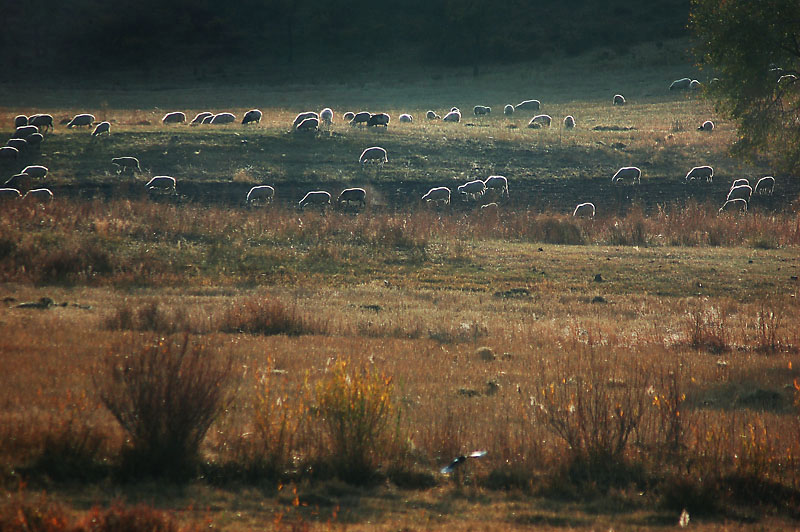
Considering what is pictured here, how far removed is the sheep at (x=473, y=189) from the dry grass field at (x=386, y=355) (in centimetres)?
136

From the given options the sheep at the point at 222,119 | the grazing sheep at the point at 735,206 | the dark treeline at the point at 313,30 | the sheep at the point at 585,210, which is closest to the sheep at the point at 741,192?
the grazing sheep at the point at 735,206

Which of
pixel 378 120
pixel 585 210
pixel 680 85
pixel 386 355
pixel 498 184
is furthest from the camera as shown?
pixel 680 85

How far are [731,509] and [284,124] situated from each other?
39255mm

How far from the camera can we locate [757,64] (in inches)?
690

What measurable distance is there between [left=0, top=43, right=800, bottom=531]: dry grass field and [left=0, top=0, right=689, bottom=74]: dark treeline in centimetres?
5186

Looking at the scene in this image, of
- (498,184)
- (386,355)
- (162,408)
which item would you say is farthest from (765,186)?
(162,408)

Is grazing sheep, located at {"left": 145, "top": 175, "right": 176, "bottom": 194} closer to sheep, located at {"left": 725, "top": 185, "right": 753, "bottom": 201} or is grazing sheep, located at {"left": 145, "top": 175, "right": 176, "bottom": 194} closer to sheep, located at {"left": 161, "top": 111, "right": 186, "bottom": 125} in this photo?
sheep, located at {"left": 161, "top": 111, "right": 186, "bottom": 125}

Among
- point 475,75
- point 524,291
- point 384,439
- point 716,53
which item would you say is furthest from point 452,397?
point 475,75

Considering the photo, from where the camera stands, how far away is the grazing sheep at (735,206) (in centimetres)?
3166

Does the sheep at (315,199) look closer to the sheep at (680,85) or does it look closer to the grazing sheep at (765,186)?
the grazing sheep at (765,186)

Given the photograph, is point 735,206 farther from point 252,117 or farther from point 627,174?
point 252,117

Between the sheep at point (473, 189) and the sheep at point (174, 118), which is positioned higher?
the sheep at point (174, 118)

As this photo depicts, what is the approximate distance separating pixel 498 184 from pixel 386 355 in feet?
74.8

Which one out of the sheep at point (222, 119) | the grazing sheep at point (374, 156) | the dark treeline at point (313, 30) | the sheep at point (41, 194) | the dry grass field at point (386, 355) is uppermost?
the dark treeline at point (313, 30)
